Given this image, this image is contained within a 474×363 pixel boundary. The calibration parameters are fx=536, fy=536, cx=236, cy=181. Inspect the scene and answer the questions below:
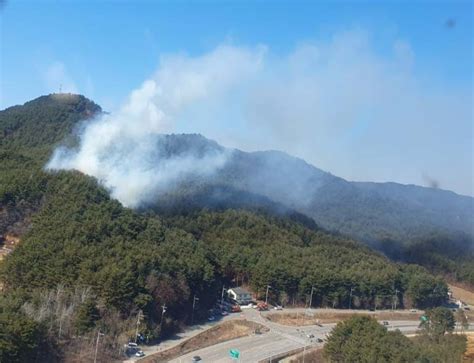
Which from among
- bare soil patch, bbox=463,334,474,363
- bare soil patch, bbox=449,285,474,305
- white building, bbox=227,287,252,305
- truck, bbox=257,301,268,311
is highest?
bare soil patch, bbox=449,285,474,305

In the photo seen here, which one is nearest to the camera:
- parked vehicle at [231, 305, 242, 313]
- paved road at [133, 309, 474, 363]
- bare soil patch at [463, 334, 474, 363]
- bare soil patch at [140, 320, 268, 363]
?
bare soil patch at [140, 320, 268, 363]

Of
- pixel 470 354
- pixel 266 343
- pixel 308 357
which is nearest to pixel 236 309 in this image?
pixel 266 343

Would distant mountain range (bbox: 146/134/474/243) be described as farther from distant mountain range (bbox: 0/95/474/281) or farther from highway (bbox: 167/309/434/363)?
highway (bbox: 167/309/434/363)

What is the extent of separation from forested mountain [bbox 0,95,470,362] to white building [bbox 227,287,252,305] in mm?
1810

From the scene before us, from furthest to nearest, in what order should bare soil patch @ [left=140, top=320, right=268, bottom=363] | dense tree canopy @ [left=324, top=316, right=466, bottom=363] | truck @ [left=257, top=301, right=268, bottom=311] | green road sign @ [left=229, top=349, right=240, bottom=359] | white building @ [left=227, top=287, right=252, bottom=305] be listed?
white building @ [left=227, top=287, right=252, bottom=305], truck @ [left=257, top=301, right=268, bottom=311], green road sign @ [left=229, top=349, right=240, bottom=359], bare soil patch @ [left=140, top=320, right=268, bottom=363], dense tree canopy @ [left=324, top=316, right=466, bottom=363]

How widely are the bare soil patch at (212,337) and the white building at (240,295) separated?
5.77 m

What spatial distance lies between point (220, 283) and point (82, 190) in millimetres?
17752

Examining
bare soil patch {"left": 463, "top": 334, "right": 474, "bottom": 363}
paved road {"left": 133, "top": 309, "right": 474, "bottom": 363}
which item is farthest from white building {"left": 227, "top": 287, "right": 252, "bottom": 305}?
bare soil patch {"left": 463, "top": 334, "right": 474, "bottom": 363}

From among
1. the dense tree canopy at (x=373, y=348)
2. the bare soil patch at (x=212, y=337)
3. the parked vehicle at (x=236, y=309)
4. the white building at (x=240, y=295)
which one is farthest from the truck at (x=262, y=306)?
the dense tree canopy at (x=373, y=348)

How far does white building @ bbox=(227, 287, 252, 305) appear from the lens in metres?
53.7

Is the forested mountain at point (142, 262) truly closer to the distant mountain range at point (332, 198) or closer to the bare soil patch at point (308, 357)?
the bare soil patch at point (308, 357)

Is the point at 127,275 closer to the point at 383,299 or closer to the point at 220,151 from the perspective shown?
the point at 383,299

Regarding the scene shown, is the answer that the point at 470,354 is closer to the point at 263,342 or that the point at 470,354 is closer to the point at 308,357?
the point at 308,357

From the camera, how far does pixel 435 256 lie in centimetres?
9581
